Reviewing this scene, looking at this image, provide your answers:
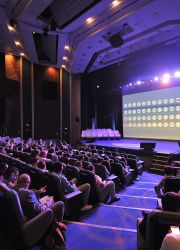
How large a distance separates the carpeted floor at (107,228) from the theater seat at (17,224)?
0.44 m

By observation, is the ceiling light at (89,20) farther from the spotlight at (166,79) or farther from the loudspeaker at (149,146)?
the loudspeaker at (149,146)

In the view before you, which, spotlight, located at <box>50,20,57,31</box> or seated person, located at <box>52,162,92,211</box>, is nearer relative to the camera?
seated person, located at <box>52,162,92,211</box>

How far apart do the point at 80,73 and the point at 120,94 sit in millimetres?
3548

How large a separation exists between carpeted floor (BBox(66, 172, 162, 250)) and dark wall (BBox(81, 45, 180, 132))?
333 inches

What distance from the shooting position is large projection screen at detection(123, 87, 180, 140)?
12203 mm

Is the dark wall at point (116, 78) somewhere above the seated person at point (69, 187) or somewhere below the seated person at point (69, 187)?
above

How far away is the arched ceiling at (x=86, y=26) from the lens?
8.00 metres

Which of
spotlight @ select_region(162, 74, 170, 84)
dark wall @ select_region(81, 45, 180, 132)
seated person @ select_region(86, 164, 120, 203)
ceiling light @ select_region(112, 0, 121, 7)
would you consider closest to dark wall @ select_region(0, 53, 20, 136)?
dark wall @ select_region(81, 45, 180, 132)

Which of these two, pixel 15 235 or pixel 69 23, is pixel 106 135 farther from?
pixel 15 235

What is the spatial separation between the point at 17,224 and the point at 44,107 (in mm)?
13326

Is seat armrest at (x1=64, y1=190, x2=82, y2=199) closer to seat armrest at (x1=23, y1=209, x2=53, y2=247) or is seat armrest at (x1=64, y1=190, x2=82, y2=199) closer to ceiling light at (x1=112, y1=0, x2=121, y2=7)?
seat armrest at (x1=23, y1=209, x2=53, y2=247)

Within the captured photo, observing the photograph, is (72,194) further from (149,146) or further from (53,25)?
(53,25)

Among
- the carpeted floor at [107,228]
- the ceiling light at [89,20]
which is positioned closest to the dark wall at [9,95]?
the ceiling light at [89,20]

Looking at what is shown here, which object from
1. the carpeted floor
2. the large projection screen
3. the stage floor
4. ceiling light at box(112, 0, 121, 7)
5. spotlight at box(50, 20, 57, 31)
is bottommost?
the carpeted floor
